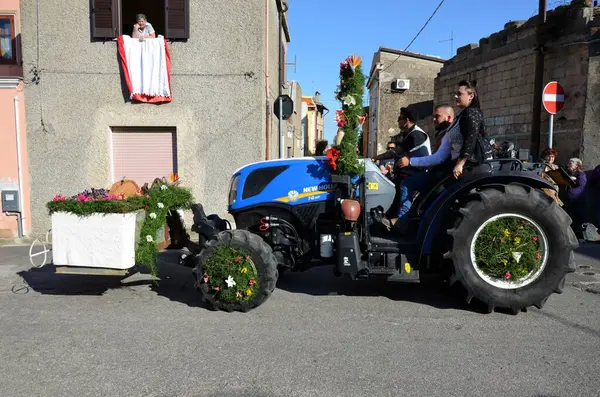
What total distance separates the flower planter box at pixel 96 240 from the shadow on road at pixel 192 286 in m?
0.61

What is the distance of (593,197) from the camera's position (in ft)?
24.9

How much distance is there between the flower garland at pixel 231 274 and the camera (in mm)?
4332

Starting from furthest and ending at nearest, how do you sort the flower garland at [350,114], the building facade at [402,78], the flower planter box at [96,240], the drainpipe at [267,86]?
the building facade at [402,78], the drainpipe at [267,86], the flower planter box at [96,240], the flower garland at [350,114]

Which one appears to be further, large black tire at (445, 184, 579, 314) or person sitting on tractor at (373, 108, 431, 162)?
person sitting on tractor at (373, 108, 431, 162)

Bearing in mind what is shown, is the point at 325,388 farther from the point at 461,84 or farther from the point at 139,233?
the point at 461,84

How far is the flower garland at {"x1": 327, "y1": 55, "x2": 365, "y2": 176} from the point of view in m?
4.40

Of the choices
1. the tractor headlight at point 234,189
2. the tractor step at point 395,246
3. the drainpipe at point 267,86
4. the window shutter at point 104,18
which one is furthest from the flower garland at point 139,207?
the window shutter at point 104,18

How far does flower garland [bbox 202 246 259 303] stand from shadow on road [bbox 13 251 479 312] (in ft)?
1.59

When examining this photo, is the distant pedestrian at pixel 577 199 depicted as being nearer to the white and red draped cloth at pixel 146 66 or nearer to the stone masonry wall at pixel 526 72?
the stone masonry wall at pixel 526 72

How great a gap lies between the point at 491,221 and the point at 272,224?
2153 millimetres

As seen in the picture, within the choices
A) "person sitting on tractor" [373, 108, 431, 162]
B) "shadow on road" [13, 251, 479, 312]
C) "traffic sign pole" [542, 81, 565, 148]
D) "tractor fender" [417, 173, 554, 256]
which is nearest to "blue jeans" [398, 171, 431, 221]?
"tractor fender" [417, 173, 554, 256]

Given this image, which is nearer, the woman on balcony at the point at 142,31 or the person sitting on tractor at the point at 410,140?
the person sitting on tractor at the point at 410,140

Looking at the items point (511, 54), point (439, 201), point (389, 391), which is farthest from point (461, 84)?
point (511, 54)

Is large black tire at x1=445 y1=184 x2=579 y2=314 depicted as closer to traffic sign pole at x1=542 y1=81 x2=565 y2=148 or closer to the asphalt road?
the asphalt road
